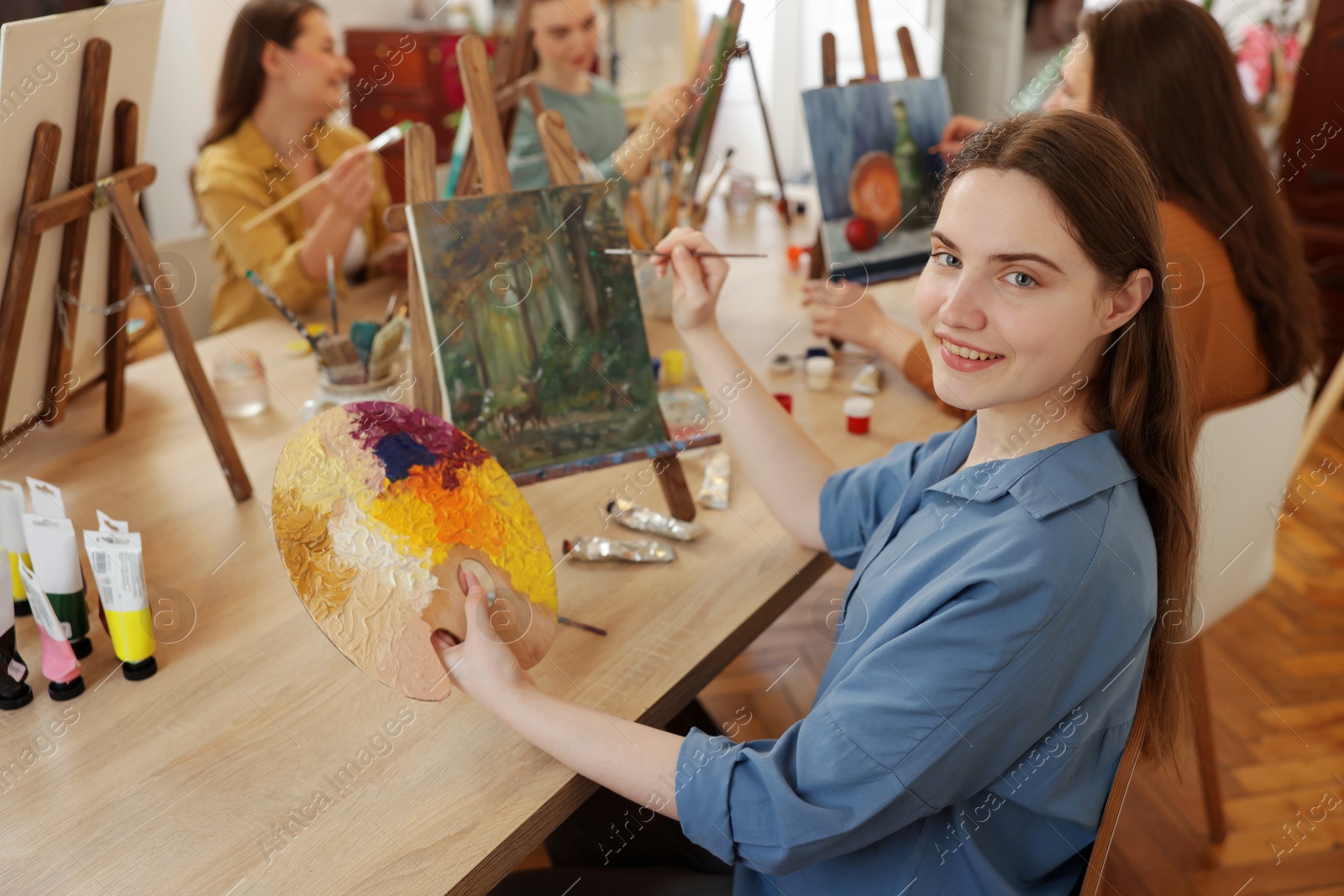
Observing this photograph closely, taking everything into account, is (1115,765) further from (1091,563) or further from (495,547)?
(495,547)

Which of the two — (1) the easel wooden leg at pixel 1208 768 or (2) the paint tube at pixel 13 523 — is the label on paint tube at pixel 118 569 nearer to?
(2) the paint tube at pixel 13 523

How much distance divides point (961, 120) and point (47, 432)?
2025 millimetres

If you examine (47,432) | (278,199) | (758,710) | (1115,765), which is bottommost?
(758,710)

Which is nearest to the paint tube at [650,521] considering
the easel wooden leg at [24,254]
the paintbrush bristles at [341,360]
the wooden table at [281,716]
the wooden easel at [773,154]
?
the wooden table at [281,716]

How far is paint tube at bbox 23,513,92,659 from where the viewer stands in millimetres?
1136

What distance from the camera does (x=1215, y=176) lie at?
185 cm

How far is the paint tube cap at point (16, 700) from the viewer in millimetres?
1118

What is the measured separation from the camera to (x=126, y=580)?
3.77 ft

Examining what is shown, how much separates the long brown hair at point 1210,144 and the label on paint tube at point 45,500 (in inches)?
69.3

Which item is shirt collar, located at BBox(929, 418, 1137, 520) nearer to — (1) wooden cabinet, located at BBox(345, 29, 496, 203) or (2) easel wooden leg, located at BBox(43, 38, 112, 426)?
(2) easel wooden leg, located at BBox(43, 38, 112, 426)

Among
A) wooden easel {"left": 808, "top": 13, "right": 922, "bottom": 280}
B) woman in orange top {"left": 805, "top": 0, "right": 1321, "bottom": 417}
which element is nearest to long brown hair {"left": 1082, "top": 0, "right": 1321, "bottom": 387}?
woman in orange top {"left": 805, "top": 0, "right": 1321, "bottom": 417}

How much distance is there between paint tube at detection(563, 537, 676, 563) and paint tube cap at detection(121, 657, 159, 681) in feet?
1.73

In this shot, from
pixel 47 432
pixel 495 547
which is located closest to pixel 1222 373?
pixel 495 547

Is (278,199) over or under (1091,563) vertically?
→ over
